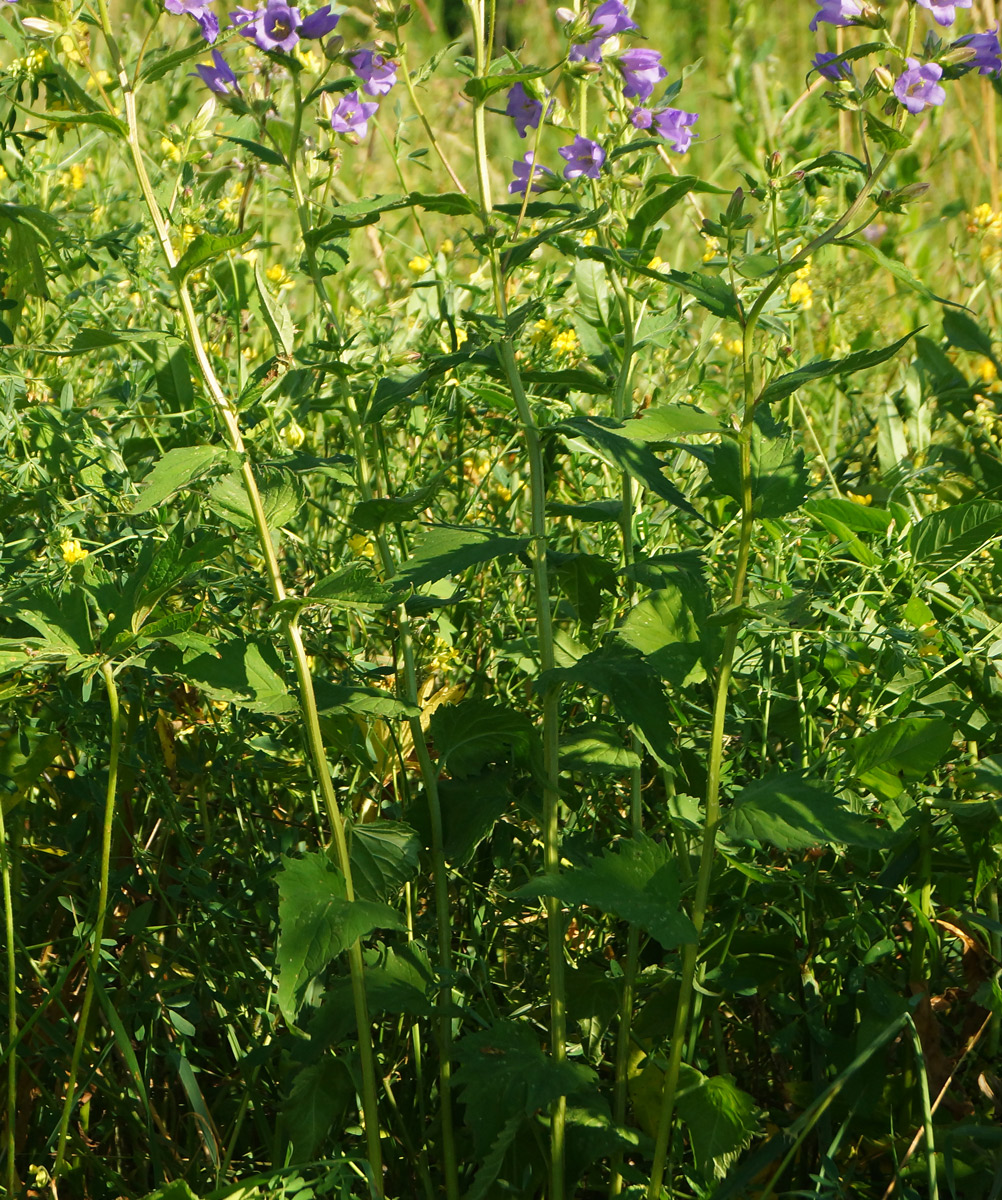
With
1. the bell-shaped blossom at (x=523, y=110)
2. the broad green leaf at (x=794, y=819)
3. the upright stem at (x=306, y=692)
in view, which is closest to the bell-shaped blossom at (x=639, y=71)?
the bell-shaped blossom at (x=523, y=110)

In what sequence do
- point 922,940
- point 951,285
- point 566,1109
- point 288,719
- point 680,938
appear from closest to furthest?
point 680,938 → point 566,1109 → point 922,940 → point 288,719 → point 951,285

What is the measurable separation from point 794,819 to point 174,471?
0.61 metres

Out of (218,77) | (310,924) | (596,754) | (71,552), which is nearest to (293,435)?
(71,552)

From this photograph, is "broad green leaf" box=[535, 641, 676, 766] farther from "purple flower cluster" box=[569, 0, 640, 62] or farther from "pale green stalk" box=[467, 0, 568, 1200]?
"purple flower cluster" box=[569, 0, 640, 62]

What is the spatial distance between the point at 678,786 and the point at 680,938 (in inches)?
18.1

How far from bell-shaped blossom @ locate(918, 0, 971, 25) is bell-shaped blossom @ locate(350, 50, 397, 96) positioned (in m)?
0.57

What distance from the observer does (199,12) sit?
1.09 metres

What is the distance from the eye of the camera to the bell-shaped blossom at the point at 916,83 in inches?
41.9

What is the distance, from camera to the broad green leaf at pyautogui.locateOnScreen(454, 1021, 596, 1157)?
3.27ft

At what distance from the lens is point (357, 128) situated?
1398 millimetres

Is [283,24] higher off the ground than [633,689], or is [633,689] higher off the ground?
[283,24]

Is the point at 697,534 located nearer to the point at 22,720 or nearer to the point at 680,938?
the point at 680,938

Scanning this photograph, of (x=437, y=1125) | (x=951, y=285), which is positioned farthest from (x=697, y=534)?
(x=951, y=285)

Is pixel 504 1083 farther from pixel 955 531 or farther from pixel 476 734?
pixel 955 531
